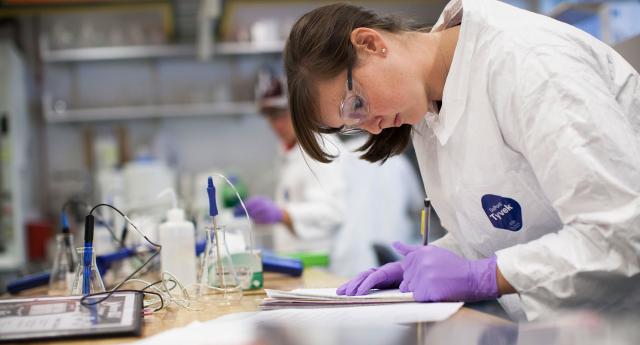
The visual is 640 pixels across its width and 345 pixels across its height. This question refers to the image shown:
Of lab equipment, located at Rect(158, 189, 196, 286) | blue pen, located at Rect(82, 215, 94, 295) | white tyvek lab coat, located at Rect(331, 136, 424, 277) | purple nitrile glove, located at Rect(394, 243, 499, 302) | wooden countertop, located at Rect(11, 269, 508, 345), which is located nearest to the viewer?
wooden countertop, located at Rect(11, 269, 508, 345)

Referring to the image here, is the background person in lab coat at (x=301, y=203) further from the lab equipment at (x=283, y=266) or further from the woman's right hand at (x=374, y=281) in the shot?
the woman's right hand at (x=374, y=281)

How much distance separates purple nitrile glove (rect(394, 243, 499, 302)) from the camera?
1.22m

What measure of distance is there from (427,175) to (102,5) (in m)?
3.11

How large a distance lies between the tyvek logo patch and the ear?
0.37 metres

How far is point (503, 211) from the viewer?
137cm

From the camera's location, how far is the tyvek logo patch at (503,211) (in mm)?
1354

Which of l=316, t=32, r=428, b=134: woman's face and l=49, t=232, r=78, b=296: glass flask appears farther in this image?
l=49, t=232, r=78, b=296: glass flask

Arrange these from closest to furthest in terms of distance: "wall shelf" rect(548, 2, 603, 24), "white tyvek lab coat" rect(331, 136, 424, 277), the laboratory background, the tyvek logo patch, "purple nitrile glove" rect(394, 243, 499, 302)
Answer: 1. "purple nitrile glove" rect(394, 243, 499, 302)
2. the tyvek logo patch
3. "wall shelf" rect(548, 2, 603, 24)
4. "white tyvek lab coat" rect(331, 136, 424, 277)
5. the laboratory background

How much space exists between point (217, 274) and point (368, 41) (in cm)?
63

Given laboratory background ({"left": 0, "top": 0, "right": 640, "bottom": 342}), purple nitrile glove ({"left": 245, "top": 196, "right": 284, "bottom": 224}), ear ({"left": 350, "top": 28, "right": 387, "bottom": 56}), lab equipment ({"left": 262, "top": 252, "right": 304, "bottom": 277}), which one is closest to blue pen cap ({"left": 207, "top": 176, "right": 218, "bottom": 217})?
ear ({"left": 350, "top": 28, "right": 387, "bottom": 56})

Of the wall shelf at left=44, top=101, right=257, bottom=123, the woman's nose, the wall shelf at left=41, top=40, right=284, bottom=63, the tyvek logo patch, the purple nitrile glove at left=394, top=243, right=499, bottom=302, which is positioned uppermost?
the wall shelf at left=41, top=40, right=284, bottom=63

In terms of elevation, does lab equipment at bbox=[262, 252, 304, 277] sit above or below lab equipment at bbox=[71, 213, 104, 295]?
below

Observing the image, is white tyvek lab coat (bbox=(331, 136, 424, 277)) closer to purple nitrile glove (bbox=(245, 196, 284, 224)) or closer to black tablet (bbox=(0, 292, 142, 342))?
purple nitrile glove (bbox=(245, 196, 284, 224))

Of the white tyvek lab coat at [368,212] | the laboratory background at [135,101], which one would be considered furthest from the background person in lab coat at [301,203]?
the laboratory background at [135,101]
